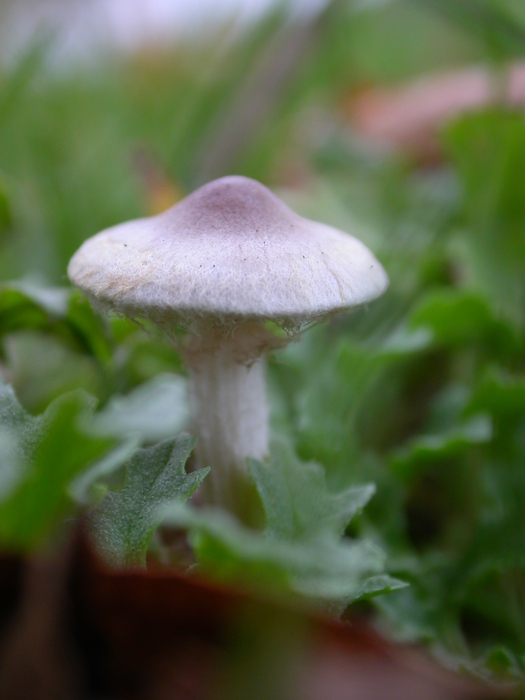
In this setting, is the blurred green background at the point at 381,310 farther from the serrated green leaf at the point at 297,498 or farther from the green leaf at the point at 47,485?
the serrated green leaf at the point at 297,498

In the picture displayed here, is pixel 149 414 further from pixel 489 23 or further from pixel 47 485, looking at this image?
pixel 489 23

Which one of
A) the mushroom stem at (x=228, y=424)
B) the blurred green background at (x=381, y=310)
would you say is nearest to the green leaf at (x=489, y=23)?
the blurred green background at (x=381, y=310)

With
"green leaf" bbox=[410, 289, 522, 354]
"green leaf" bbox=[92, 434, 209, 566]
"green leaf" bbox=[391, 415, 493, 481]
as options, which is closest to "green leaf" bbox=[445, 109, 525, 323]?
"green leaf" bbox=[410, 289, 522, 354]

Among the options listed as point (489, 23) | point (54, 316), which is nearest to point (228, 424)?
point (54, 316)

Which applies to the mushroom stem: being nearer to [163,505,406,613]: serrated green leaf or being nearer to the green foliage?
the green foliage

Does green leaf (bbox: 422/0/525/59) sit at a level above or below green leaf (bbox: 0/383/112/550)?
above
